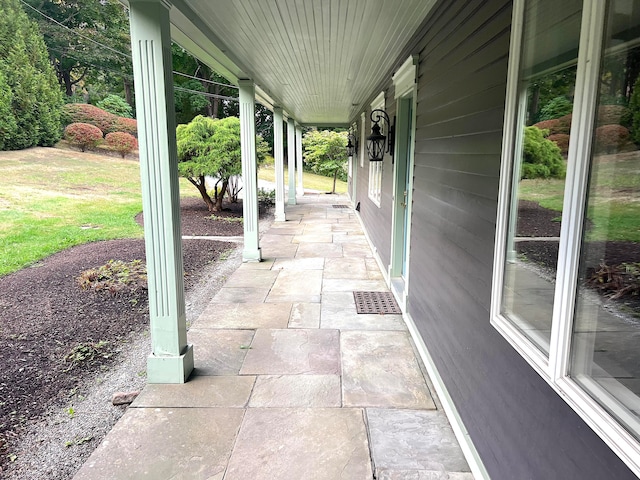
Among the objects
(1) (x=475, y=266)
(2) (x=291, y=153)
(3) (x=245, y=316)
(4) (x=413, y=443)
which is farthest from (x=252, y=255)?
(2) (x=291, y=153)

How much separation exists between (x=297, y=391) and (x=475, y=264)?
137cm

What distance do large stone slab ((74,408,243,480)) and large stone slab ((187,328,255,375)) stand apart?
0.49 m

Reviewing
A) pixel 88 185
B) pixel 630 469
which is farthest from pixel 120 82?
pixel 630 469

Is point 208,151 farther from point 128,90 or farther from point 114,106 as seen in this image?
point 128,90

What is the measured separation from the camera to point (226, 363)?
2.97 m

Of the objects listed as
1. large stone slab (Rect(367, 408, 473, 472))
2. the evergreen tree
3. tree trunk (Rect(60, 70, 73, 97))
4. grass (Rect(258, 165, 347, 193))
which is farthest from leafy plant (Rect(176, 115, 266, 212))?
tree trunk (Rect(60, 70, 73, 97))

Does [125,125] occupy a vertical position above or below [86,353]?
above

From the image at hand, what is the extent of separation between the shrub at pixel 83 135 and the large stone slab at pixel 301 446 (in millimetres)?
18116

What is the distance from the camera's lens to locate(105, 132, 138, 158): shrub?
17578 millimetres

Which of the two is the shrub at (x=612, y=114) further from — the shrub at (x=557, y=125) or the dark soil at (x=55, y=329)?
the dark soil at (x=55, y=329)

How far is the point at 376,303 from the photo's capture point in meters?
4.16

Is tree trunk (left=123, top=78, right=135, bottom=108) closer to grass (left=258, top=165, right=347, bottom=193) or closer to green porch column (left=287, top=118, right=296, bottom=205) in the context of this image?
grass (left=258, top=165, right=347, bottom=193)

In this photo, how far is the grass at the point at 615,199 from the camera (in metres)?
0.93

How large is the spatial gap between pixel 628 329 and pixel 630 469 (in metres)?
0.30
